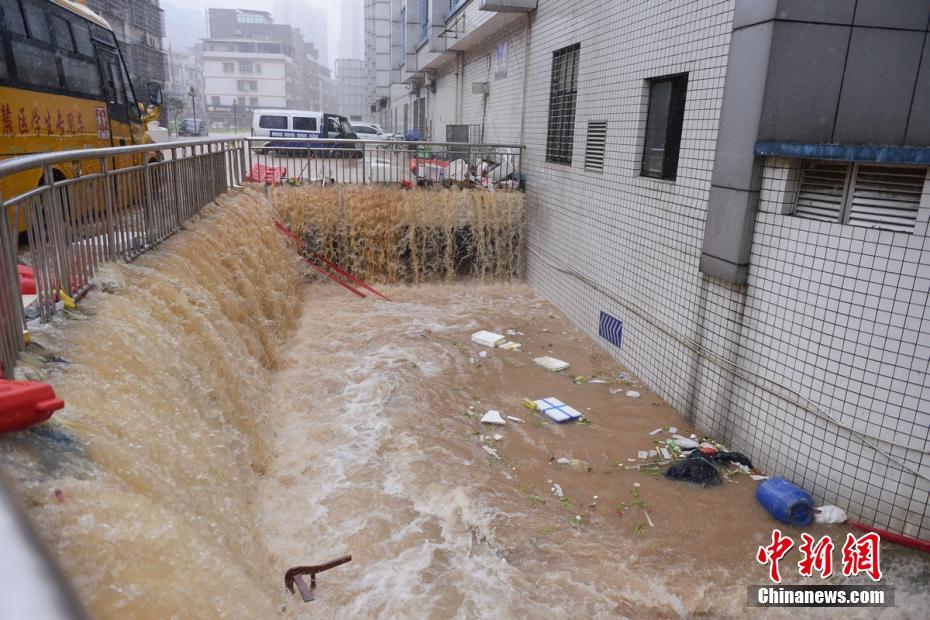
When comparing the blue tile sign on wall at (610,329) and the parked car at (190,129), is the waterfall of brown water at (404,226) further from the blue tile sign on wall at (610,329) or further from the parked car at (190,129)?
the parked car at (190,129)

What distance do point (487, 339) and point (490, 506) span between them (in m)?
3.76

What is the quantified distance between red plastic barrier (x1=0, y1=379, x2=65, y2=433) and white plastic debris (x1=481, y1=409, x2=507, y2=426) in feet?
12.9

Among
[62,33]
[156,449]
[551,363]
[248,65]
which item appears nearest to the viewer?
[156,449]

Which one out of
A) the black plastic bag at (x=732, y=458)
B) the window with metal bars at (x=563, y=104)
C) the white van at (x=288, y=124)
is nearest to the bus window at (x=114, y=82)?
the window with metal bars at (x=563, y=104)

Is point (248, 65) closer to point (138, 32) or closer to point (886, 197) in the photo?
point (138, 32)

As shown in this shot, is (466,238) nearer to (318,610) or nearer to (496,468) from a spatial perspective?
(496,468)

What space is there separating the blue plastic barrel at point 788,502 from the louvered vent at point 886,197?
6.15 feet

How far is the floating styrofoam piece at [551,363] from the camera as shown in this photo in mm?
7216

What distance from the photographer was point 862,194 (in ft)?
13.4

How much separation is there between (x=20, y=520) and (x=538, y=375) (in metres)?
6.53

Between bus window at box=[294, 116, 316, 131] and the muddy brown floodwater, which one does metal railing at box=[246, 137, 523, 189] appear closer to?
the muddy brown floodwater

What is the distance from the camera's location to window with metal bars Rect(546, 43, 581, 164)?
870 cm

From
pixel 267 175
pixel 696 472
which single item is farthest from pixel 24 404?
pixel 267 175

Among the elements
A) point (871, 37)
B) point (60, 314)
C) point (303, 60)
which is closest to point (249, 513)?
point (60, 314)
